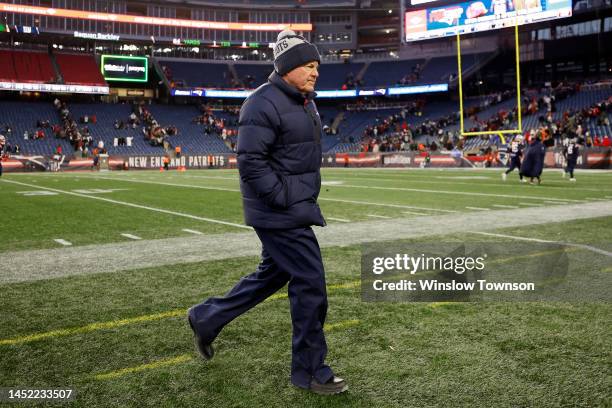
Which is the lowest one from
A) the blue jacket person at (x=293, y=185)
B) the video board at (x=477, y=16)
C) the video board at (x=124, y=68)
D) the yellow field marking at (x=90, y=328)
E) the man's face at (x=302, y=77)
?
the yellow field marking at (x=90, y=328)

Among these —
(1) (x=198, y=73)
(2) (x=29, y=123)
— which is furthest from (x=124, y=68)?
(2) (x=29, y=123)

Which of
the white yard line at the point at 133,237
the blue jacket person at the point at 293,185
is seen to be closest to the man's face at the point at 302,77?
the blue jacket person at the point at 293,185

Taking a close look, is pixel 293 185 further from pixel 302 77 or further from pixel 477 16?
pixel 477 16

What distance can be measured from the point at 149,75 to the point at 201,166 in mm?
19611

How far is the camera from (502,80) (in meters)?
52.0

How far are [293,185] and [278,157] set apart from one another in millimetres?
163

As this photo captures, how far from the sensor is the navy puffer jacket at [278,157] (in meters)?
2.90

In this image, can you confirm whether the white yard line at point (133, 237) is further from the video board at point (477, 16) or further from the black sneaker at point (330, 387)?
the video board at point (477, 16)

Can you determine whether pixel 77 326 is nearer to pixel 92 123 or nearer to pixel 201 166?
pixel 201 166

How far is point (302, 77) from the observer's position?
3.00 m

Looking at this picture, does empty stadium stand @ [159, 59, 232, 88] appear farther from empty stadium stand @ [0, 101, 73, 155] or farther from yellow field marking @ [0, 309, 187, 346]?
yellow field marking @ [0, 309, 187, 346]

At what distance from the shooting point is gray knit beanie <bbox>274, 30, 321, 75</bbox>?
2.97m

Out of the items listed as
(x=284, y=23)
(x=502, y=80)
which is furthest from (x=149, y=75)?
(x=502, y=80)

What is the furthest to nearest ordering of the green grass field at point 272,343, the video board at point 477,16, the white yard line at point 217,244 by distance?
the video board at point 477,16 < the white yard line at point 217,244 < the green grass field at point 272,343
